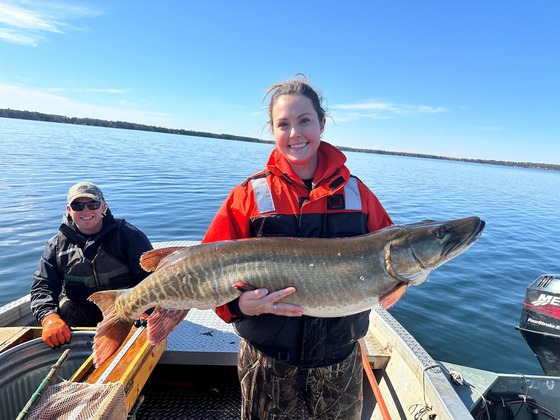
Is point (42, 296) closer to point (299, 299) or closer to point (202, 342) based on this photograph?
point (202, 342)

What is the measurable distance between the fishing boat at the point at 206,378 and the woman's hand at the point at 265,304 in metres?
0.92

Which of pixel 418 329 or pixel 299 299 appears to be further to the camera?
pixel 418 329

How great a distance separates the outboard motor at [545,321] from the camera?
496cm

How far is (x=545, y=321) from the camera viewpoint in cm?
507

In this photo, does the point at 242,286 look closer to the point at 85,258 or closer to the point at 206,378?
the point at 206,378

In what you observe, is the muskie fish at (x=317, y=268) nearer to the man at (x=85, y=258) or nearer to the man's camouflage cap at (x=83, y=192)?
the man at (x=85, y=258)

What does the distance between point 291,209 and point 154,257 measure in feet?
3.64

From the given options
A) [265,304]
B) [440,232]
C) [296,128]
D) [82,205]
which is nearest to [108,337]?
[265,304]

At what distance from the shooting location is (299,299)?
2.38 metres

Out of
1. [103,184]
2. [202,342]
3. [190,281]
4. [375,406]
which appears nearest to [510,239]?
[375,406]

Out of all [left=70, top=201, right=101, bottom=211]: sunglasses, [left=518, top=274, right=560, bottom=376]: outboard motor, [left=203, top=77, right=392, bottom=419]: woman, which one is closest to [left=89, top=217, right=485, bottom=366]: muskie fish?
[left=203, top=77, right=392, bottom=419]: woman

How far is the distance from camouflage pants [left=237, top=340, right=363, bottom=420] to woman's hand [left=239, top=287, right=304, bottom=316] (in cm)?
32

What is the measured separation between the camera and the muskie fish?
93.3 inches

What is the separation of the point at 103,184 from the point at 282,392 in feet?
60.7
